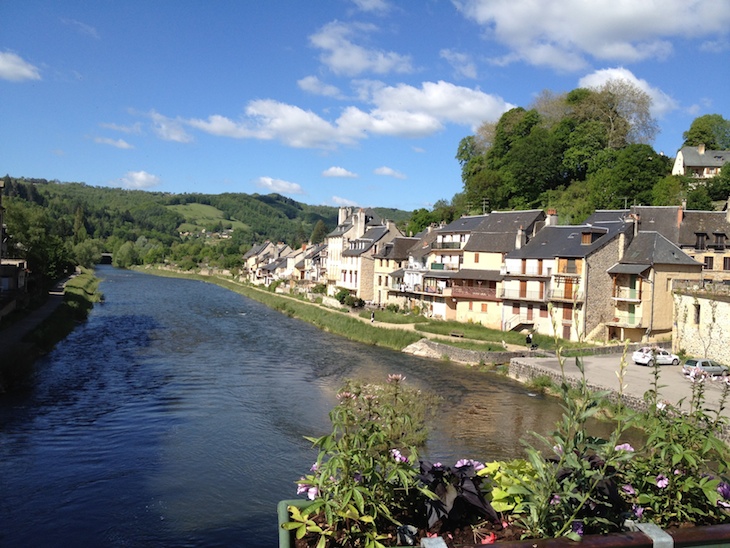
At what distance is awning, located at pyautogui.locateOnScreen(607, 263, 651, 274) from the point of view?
→ 31.6m

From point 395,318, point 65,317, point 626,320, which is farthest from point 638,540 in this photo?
point 65,317

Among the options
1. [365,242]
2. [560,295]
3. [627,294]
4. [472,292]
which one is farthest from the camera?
[365,242]

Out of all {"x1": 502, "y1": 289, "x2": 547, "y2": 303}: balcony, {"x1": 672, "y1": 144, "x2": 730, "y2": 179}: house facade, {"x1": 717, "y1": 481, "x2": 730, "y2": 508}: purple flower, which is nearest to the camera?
{"x1": 717, "y1": 481, "x2": 730, "y2": 508}: purple flower

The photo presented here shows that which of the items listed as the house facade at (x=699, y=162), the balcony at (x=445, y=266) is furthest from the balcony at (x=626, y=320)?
the house facade at (x=699, y=162)

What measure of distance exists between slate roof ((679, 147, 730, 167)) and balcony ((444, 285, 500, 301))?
99.2 ft

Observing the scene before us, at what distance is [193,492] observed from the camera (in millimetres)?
13008

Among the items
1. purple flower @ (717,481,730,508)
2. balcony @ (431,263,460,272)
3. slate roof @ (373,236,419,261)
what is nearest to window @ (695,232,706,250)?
balcony @ (431,263,460,272)

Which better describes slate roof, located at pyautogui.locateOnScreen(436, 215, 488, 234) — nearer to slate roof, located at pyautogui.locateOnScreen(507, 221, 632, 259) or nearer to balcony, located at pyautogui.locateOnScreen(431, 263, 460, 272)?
balcony, located at pyautogui.locateOnScreen(431, 263, 460, 272)

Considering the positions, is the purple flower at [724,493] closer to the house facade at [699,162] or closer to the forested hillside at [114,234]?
the forested hillside at [114,234]

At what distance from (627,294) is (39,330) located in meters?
31.7

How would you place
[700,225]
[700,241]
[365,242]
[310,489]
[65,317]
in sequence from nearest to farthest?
[310,489] < [700,241] < [700,225] < [65,317] < [365,242]

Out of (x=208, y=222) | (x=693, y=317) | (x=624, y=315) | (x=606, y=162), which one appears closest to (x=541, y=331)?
(x=624, y=315)

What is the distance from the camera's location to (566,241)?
114ft

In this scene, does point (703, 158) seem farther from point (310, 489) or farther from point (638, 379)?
point (310, 489)
